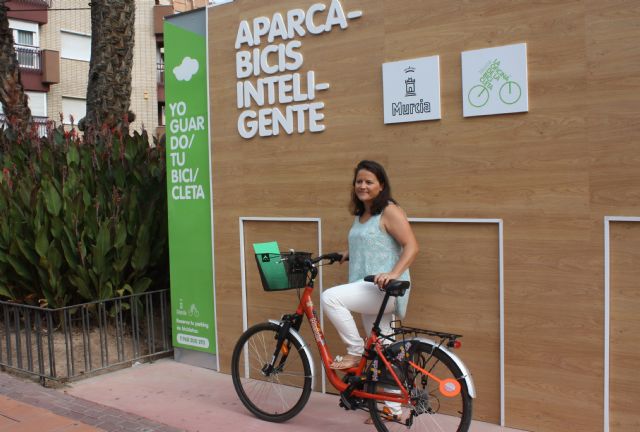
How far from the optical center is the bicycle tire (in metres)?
3.97

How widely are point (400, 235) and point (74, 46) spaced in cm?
2852

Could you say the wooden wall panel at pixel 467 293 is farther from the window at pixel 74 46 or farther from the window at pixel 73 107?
the window at pixel 74 46

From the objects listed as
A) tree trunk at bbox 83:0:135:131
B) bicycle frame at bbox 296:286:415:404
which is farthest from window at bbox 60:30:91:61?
bicycle frame at bbox 296:286:415:404

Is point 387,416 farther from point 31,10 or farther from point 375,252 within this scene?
point 31,10

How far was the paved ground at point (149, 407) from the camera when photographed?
4.82 m

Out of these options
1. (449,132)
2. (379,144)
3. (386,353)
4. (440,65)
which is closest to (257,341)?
(386,353)

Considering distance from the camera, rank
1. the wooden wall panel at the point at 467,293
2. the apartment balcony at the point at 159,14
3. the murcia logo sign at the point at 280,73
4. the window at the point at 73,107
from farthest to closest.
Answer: the apartment balcony at the point at 159,14 → the window at the point at 73,107 → the murcia logo sign at the point at 280,73 → the wooden wall panel at the point at 467,293

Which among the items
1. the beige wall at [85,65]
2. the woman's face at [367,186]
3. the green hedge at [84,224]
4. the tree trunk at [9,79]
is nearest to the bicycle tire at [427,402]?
the woman's face at [367,186]

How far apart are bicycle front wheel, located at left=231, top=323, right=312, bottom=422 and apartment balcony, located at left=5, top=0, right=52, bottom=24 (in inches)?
1021

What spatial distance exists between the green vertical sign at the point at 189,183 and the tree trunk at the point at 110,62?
330cm

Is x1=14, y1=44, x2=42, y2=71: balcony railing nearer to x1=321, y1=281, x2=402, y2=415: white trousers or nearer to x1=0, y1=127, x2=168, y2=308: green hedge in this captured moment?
x1=0, y1=127, x2=168, y2=308: green hedge

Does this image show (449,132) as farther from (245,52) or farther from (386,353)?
(245,52)

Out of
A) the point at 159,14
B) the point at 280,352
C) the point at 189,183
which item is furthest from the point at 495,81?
the point at 159,14

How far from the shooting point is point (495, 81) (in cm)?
441
